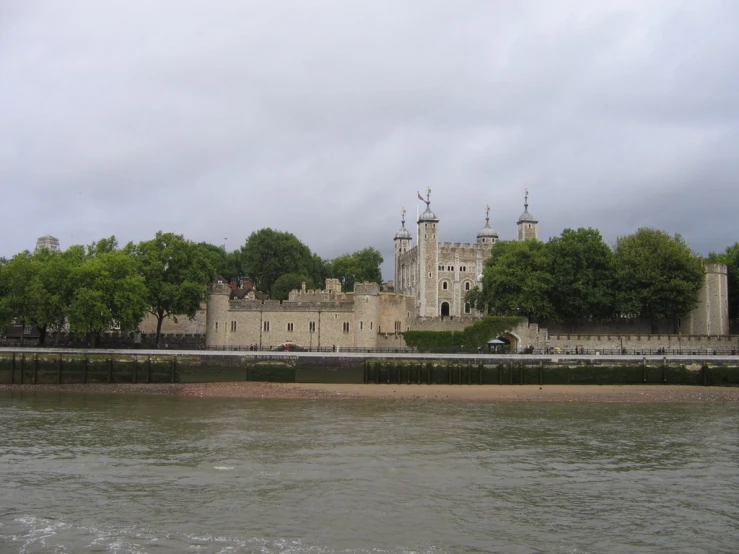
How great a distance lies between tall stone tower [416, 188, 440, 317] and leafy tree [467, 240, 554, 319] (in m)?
19.0

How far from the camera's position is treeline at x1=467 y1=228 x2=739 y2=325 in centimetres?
4994

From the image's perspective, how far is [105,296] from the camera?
4219 centimetres

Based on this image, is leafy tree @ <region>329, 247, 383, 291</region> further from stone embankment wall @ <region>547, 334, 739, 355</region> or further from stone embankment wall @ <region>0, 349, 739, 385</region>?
stone embankment wall @ <region>0, 349, 739, 385</region>

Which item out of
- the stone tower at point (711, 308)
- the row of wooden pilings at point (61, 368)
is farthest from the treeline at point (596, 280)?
the row of wooden pilings at point (61, 368)

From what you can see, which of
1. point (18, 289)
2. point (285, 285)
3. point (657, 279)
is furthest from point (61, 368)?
point (657, 279)

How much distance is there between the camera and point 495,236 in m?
83.6

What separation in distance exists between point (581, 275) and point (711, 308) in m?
9.83

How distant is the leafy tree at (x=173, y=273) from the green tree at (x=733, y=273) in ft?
123

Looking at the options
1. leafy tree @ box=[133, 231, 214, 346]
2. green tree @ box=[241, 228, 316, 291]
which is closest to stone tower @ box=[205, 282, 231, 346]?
→ leafy tree @ box=[133, 231, 214, 346]

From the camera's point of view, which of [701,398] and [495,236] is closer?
[701,398]

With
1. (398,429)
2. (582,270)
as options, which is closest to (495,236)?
(582,270)

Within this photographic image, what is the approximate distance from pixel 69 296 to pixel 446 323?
76.9 feet

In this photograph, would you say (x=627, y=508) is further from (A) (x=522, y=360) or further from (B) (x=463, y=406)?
(A) (x=522, y=360)

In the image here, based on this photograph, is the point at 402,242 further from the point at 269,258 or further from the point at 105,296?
the point at 105,296
